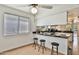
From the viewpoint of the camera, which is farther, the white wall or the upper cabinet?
the white wall

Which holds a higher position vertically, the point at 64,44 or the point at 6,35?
the point at 6,35

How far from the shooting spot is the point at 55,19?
3.41 m

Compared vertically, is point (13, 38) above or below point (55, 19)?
below

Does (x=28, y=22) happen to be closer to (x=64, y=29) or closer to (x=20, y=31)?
(x=20, y=31)

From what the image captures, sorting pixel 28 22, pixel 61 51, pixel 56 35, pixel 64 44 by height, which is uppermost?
pixel 28 22

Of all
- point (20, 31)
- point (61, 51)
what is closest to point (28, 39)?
point (20, 31)

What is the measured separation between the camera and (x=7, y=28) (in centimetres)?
338

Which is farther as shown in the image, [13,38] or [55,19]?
[13,38]

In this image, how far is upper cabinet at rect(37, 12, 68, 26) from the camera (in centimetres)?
305

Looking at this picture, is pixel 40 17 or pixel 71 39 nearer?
pixel 40 17

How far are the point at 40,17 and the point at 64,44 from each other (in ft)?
4.14

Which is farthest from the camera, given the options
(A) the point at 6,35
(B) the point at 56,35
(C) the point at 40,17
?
(B) the point at 56,35

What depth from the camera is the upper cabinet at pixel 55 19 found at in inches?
120

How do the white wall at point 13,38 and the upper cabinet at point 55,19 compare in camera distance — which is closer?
the upper cabinet at point 55,19
